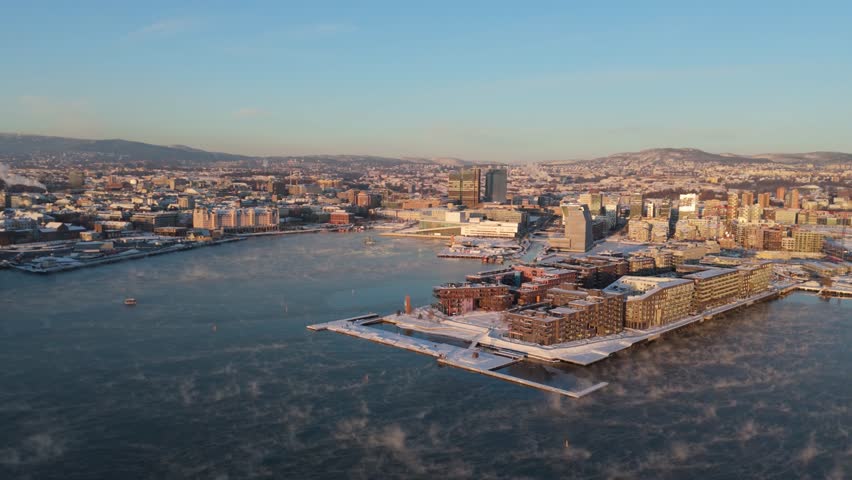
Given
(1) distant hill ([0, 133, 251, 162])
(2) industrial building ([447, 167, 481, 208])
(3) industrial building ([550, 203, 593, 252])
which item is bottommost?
(3) industrial building ([550, 203, 593, 252])

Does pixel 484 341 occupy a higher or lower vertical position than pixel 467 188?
lower

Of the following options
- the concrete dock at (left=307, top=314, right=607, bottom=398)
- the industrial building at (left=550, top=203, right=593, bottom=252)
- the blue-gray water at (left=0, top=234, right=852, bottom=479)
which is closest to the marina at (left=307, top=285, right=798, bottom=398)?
the concrete dock at (left=307, top=314, right=607, bottom=398)

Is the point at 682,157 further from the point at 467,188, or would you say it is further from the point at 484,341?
the point at 484,341

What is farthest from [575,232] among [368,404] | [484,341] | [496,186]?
[496,186]

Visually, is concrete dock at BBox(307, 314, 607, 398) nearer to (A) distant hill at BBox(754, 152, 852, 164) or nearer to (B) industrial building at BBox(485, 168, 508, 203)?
(B) industrial building at BBox(485, 168, 508, 203)

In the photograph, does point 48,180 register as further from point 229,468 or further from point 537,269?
point 229,468

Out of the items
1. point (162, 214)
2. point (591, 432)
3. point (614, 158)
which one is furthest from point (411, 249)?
point (614, 158)

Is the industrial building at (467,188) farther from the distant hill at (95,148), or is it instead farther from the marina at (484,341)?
the distant hill at (95,148)

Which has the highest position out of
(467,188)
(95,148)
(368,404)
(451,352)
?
(95,148)
